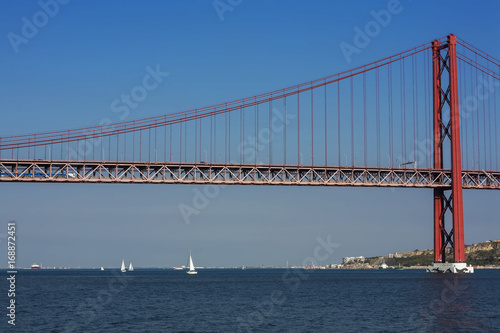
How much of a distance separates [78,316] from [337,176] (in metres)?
47.2

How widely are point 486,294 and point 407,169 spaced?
92.4 ft

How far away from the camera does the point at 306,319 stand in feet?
140

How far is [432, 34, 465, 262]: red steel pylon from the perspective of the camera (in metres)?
86.1

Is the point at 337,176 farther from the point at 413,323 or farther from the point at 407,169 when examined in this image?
the point at 413,323

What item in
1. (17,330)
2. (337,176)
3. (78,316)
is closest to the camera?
(17,330)

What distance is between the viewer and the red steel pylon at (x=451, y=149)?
8612cm

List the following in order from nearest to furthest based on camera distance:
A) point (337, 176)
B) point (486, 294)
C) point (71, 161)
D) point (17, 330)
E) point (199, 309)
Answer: point (17, 330), point (199, 309), point (486, 294), point (71, 161), point (337, 176)

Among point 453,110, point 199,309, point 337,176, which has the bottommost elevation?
point 199,309

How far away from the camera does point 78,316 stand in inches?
1762

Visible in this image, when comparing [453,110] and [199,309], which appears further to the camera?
[453,110]

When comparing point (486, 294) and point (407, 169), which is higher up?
point (407, 169)

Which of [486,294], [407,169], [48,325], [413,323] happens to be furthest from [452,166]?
[48,325]

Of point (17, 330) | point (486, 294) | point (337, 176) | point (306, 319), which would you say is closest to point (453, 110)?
point (337, 176)

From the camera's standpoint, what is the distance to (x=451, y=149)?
87438 mm
